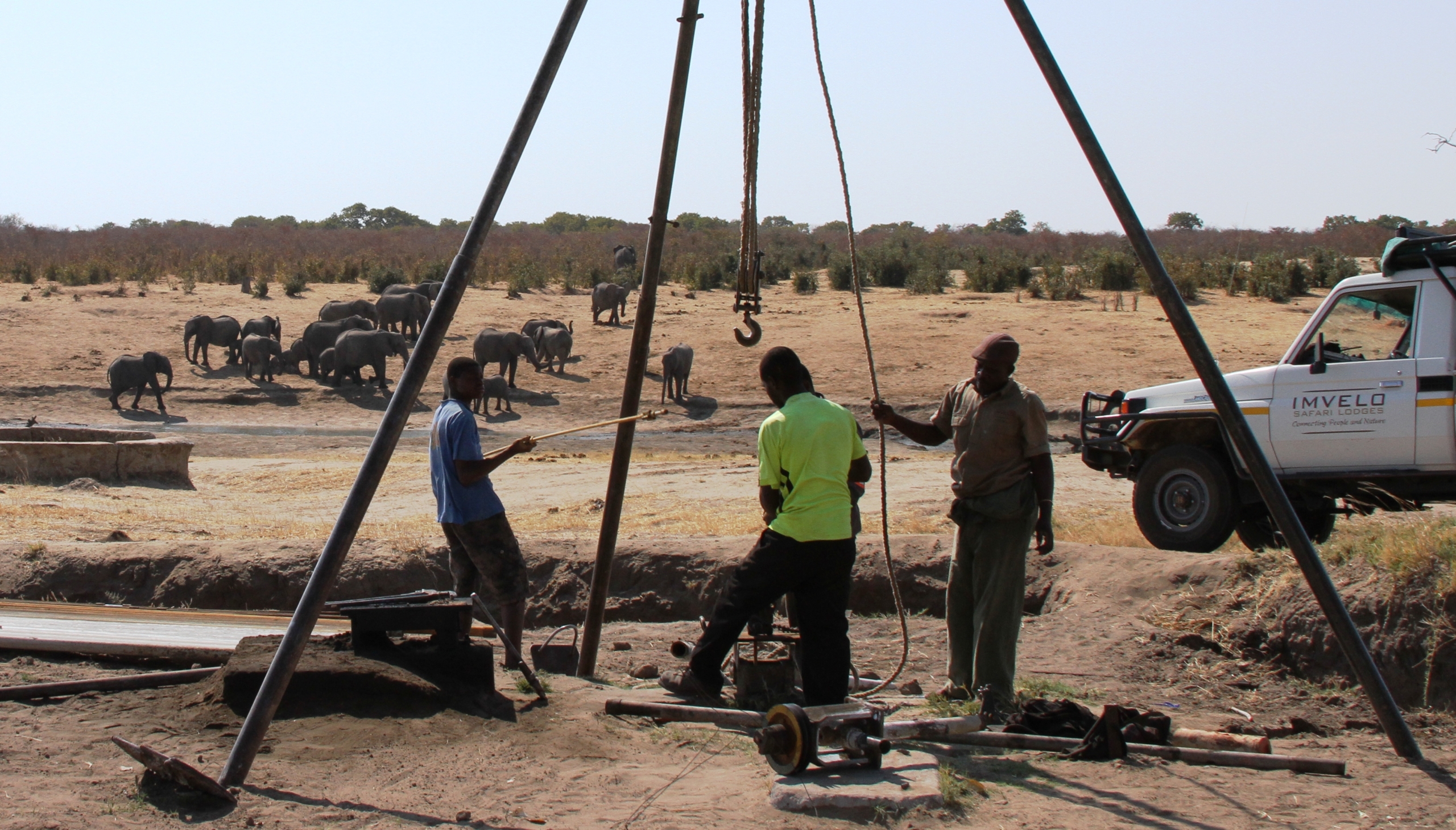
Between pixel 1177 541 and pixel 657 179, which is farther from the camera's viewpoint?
pixel 1177 541

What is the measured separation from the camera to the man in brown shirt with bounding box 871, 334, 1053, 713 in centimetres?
577

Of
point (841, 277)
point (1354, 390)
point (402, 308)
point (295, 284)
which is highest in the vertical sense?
point (841, 277)

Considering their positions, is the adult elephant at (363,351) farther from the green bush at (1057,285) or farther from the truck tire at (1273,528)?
the truck tire at (1273,528)

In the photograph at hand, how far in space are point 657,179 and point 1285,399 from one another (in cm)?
518

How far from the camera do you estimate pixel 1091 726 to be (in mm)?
5254

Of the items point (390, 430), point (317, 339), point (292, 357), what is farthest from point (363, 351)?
point (390, 430)

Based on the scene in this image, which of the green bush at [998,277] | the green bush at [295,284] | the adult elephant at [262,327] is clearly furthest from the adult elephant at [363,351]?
the green bush at [998,277]

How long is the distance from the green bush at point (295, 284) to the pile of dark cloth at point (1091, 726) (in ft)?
108

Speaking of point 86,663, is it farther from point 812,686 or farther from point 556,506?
point 556,506

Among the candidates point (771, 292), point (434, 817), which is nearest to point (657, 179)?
point (434, 817)

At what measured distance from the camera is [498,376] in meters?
25.3

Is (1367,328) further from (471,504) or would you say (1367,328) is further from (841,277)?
(841,277)

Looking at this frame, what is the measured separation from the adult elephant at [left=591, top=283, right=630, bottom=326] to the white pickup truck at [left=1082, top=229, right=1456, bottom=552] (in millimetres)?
21632

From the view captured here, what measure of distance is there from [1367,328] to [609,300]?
76.0 ft
